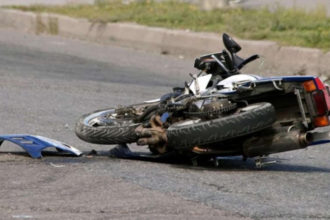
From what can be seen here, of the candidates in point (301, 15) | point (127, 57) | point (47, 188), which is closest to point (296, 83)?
point (47, 188)

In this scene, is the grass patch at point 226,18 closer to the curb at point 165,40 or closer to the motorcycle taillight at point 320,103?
the curb at point 165,40

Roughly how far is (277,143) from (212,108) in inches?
22.6

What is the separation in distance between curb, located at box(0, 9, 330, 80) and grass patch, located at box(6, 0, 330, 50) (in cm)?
31

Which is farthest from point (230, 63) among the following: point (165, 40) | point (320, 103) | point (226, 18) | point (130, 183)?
point (226, 18)

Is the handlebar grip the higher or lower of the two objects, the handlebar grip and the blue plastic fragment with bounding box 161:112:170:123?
the higher

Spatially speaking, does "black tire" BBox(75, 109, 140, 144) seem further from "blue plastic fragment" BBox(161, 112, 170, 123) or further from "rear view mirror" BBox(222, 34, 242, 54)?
"rear view mirror" BBox(222, 34, 242, 54)

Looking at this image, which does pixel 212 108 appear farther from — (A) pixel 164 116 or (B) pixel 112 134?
(B) pixel 112 134

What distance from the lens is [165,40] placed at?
1641cm

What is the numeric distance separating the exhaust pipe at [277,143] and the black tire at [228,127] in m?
0.20

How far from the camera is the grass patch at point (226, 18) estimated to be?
14.9m

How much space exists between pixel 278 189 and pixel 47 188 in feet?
5.42

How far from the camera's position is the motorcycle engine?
696cm

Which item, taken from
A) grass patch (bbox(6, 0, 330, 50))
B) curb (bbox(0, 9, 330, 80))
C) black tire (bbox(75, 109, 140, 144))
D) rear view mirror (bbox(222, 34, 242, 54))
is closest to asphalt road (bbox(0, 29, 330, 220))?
black tire (bbox(75, 109, 140, 144))

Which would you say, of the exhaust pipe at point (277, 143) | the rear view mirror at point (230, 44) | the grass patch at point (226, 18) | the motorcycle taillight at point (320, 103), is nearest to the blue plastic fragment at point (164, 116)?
the exhaust pipe at point (277, 143)
